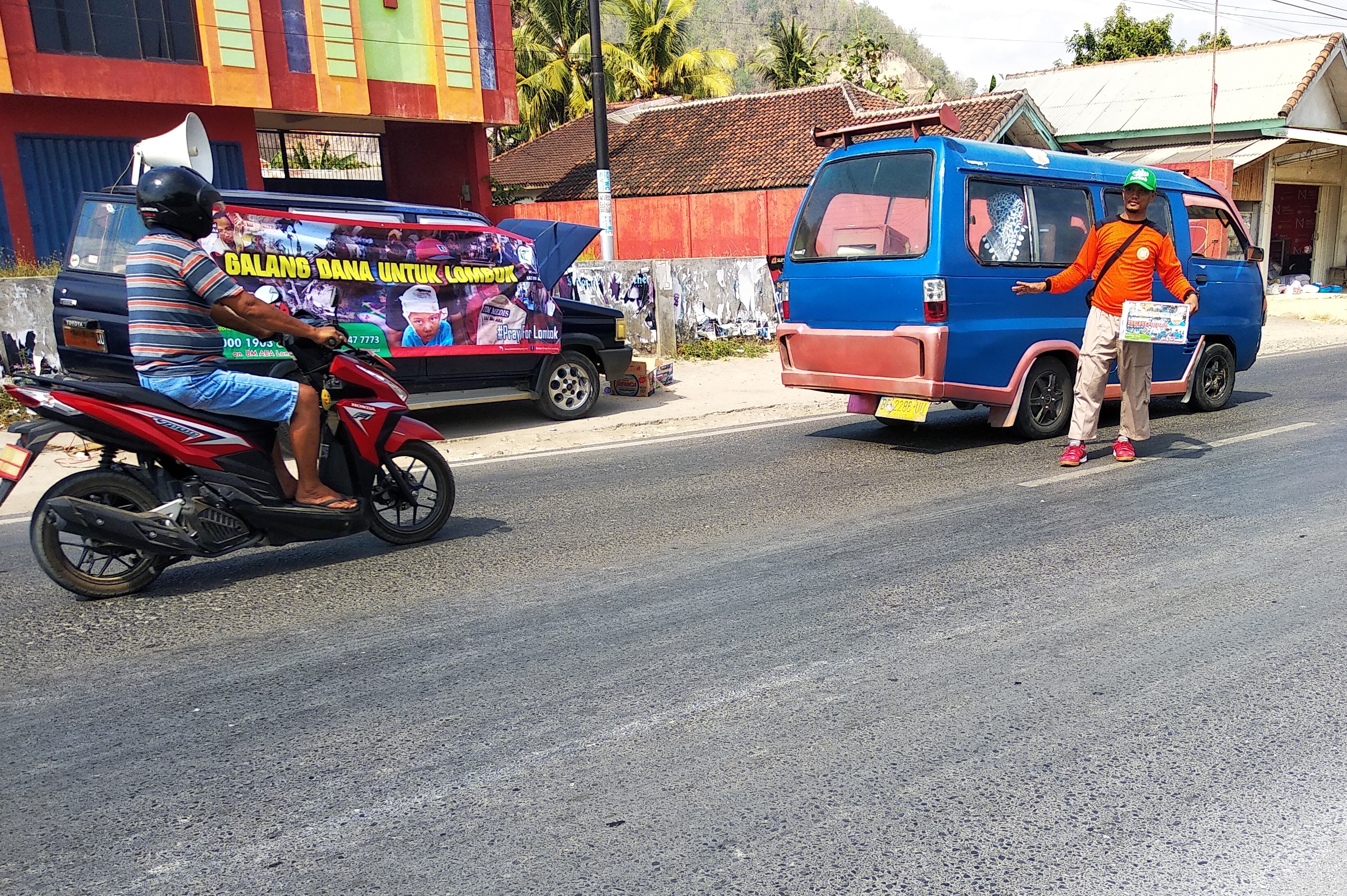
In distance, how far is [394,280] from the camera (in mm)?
9203

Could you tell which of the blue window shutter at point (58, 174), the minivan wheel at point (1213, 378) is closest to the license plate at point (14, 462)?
the minivan wheel at point (1213, 378)

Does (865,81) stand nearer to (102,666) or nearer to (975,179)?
(975,179)

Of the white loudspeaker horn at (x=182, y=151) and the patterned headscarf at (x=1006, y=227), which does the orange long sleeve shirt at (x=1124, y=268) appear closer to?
the patterned headscarf at (x=1006, y=227)

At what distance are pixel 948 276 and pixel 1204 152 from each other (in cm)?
2120

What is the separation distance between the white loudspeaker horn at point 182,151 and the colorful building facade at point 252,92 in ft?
29.5

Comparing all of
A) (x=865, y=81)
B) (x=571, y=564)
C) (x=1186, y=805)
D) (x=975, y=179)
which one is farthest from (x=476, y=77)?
(x=865, y=81)

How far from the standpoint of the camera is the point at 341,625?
4.52m

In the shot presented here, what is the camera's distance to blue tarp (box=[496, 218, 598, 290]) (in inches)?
420

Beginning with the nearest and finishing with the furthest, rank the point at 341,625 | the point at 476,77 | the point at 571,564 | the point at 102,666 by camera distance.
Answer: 1. the point at 102,666
2. the point at 341,625
3. the point at 571,564
4. the point at 476,77

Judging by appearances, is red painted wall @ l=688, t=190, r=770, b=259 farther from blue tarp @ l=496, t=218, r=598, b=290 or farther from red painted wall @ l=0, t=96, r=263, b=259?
blue tarp @ l=496, t=218, r=598, b=290

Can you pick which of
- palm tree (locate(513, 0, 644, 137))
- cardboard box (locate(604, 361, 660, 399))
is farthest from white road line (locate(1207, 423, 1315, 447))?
palm tree (locate(513, 0, 644, 137))

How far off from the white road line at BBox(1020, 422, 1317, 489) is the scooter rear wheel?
5224 mm

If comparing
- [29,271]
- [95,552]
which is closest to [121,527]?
[95,552]

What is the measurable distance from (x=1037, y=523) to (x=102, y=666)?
15.6 ft
